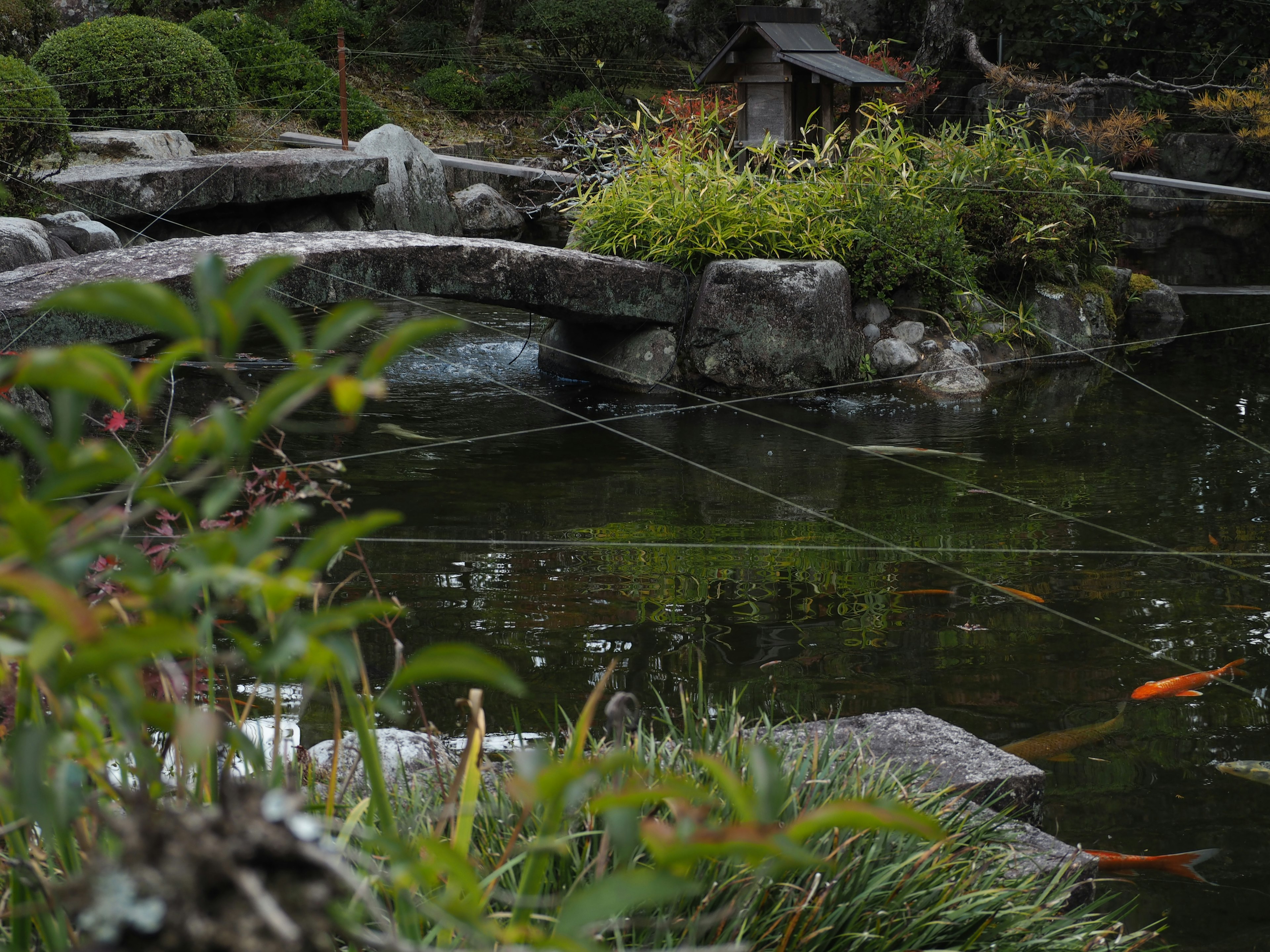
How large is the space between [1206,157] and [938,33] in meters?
4.24

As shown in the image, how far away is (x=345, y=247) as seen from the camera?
18.9 ft

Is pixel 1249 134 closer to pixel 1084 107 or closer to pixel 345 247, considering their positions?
pixel 1084 107

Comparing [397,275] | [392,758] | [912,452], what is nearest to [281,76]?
[397,275]

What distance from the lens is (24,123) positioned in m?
6.93

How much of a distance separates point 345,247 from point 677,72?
12.9m

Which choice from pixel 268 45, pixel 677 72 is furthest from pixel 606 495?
pixel 677 72

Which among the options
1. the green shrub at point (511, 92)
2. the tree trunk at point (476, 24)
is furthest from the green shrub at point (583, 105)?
the tree trunk at point (476, 24)

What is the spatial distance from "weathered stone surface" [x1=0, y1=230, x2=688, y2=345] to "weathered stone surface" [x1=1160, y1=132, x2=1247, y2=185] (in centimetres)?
1275

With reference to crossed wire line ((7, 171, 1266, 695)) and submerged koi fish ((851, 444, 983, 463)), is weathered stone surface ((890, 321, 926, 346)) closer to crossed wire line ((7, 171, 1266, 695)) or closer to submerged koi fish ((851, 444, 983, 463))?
crossed wire line ((7, 171, 1266, 695))

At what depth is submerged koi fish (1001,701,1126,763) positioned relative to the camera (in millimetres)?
2814

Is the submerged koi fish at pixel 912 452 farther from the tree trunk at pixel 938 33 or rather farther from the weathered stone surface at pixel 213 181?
the tree trunk at pixel 938 33

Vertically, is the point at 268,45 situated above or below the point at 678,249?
above

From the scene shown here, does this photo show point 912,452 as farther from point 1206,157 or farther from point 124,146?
point 1206,157

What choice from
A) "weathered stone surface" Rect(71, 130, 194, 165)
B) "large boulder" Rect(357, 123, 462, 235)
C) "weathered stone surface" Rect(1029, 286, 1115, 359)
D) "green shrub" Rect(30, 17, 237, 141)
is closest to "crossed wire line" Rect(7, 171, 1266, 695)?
"weathered stone surface" Rect(1029, 286, 1115, 359)
